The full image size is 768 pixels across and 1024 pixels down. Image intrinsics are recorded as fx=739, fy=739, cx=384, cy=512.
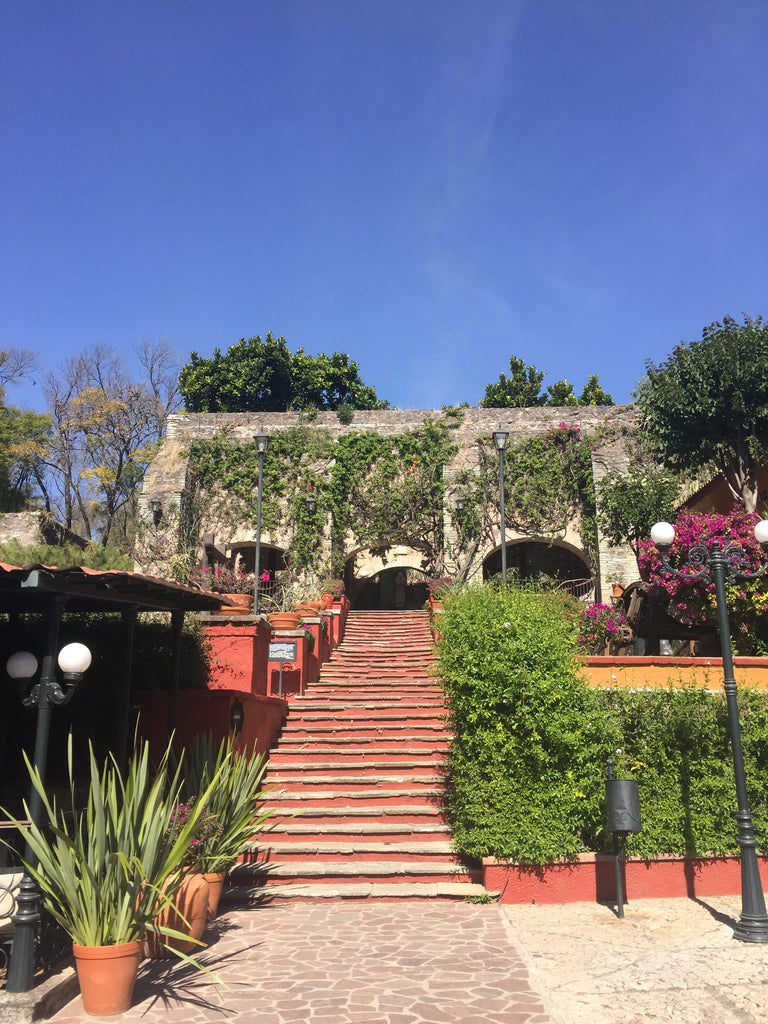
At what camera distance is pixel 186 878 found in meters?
4.82

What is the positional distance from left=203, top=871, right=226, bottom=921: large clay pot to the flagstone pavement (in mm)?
141

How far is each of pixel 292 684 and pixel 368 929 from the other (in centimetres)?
483

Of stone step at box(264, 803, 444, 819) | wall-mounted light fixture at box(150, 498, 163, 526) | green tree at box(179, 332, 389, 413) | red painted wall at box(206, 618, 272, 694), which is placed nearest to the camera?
stone step at box(264, 803, 444, 819)

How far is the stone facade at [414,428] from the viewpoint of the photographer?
17781mm

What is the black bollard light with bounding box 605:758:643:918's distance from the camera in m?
5.58

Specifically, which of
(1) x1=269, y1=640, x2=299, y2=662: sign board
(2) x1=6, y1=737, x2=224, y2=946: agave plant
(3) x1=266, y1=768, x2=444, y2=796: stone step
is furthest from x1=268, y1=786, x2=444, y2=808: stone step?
(2) x1=6, y1=737, x2=224, y2=946: agave plant

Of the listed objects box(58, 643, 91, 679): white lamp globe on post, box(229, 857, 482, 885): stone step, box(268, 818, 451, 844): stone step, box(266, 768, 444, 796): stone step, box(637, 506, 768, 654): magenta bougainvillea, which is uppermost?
box(637, 506, 768, 654): magenta bougainvillea

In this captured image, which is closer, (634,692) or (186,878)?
(186,878)

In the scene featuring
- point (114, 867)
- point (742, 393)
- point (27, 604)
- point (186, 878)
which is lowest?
point (186, 878)

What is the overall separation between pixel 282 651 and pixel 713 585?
17.6 ft

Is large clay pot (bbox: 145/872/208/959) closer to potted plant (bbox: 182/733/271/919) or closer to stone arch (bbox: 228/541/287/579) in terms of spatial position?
potted plant (bbox: 182/733/271/919)

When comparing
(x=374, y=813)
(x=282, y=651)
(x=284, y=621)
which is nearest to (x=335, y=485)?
(x=284, y=621)

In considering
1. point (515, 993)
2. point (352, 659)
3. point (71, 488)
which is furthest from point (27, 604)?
point (71, 488)

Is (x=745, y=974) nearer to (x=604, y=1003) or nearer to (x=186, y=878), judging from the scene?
(x=604, y=1003)
